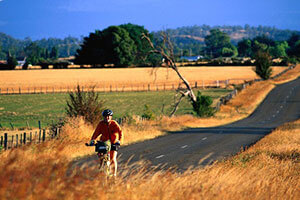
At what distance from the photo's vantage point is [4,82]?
108 metres

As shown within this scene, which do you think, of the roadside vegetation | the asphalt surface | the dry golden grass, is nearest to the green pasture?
the asphalt surface

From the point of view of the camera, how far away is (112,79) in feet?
393

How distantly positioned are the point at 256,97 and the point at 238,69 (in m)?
78.4

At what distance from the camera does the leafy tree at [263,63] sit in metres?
101

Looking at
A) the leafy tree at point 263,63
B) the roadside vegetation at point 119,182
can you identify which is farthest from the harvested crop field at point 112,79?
the roadside vegetation at point 119,182

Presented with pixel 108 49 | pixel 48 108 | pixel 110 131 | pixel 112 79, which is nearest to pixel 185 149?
pixel 110 131

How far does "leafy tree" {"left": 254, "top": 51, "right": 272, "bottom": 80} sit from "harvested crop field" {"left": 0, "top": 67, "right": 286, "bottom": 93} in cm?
916

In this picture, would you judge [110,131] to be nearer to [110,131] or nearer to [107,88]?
[110,131]

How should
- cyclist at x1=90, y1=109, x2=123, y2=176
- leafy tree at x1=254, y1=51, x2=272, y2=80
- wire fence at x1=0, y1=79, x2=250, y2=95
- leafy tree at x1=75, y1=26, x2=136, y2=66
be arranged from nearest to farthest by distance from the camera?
cyclist at x1=90, y1=109, x2=123, y2=176 < wire fence at x1=0, y1=79, x2=250, y2=95 < leafy tree at x1=254, y1=51, x2=272, y2=80 < leafy tree at x1=75, y1=26, x2=136, y2=66

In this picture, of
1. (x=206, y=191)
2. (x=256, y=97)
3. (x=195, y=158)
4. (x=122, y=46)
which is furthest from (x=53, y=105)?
(x=122, y=46)

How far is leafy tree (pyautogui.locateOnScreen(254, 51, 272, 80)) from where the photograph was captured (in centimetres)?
10075

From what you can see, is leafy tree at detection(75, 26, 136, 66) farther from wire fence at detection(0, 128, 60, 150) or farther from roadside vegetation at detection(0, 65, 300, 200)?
roadside vegetation at detection(0, 65, 300, 200)

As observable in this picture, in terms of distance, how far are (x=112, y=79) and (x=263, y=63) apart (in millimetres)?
34398

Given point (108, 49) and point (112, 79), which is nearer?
point (112, 79)
